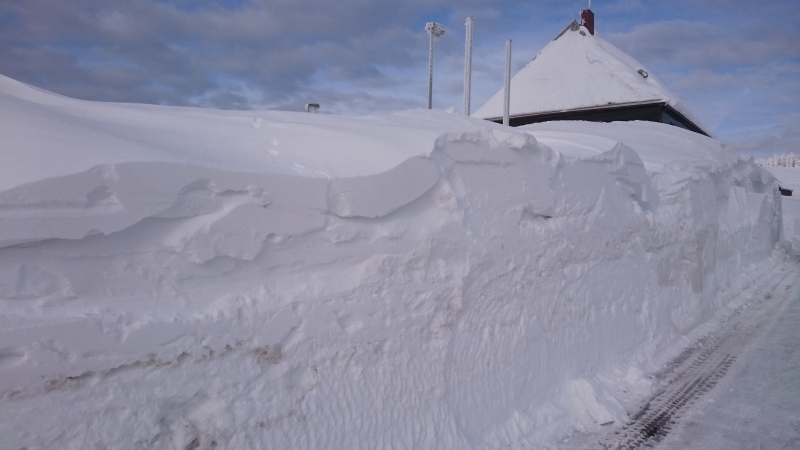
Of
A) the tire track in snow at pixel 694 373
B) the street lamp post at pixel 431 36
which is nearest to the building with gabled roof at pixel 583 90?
the street lamp post at pixel 431 36

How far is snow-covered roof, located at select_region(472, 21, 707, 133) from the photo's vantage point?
1672 centimetres

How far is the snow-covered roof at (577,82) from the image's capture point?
1672 centimetres

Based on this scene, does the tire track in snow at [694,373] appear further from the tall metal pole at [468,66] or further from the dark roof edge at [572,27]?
the dark roof edge at [572,27]

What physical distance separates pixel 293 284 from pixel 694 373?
4.43 m

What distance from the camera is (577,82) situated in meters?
17.5

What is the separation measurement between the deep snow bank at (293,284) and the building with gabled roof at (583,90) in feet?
41.9

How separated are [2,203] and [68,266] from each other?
30 cm

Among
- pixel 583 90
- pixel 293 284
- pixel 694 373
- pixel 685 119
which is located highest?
pixel 583 90

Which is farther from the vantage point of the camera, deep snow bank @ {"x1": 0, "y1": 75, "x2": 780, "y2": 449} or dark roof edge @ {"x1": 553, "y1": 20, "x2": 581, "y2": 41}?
dark roof edge @ {"x1": 553, "y1": 20, "x2": 581, "y2": 41}

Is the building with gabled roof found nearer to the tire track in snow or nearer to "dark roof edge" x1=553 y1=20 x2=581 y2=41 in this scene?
"dark roof edge" x1=553 y1=20 x2=581 y2=41

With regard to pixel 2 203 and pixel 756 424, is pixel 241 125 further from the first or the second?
pixel 756 424

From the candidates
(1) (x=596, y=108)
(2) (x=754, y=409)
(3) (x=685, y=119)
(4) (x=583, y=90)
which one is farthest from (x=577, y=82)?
(2) (x=754, y=409)

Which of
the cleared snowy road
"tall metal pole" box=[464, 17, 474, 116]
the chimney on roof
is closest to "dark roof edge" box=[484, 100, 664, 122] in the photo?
the chimney on roof

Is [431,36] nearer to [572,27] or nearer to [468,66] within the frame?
[468,66]
